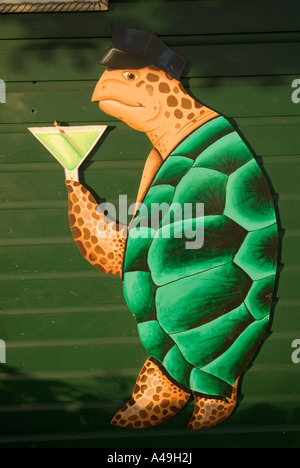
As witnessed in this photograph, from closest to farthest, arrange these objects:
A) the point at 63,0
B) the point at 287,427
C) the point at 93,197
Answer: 1. the point at 63,0
2. the point at 93,197
3. the point at 287,427

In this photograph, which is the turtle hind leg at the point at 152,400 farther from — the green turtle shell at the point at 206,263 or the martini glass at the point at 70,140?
the martini glass at the point at 70,140

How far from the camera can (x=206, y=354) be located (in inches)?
107

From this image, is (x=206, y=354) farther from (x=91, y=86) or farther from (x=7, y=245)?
(x=91, y=86)

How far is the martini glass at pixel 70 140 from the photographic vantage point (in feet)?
8.52

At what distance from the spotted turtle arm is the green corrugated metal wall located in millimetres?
55

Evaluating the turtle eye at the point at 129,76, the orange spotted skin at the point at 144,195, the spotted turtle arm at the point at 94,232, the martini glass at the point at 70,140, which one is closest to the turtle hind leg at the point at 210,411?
the orange spotted skin at the point at 144,195

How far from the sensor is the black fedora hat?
2535 millimetres

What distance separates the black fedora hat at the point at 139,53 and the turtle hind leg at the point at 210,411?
5.56 feet

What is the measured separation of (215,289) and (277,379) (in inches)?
24.5

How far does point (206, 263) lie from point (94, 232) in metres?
0.60

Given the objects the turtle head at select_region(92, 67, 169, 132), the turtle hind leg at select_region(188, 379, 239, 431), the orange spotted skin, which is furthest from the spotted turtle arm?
the turtle hind leg at select_region(188, 379, 239, 431)

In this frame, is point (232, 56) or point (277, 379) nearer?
point (232, 56)

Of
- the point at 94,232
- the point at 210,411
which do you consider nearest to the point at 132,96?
the point at 94,232

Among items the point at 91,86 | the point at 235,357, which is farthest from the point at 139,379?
the point at 91,86
